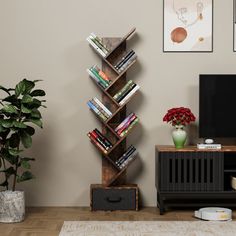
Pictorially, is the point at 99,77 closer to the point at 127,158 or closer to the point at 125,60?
the point at 125,60

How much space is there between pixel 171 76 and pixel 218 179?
111cm

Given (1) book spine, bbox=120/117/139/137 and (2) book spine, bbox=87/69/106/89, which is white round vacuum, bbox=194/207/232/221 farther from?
(2) book spine, bbox=87/69/106/89

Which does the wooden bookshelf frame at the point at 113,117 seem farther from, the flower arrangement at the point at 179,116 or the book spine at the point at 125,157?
the flower arrangement at the point at 179,116

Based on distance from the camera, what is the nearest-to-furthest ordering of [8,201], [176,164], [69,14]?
[8,201]
[176,164]
[69,14]

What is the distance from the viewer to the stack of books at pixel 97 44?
529 centimetres

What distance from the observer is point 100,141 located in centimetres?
529

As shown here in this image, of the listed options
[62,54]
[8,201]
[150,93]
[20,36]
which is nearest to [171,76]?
[150,93]

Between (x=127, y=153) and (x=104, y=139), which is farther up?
(x=104, y=139)

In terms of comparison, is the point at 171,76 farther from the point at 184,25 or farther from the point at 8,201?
the point at 8,201

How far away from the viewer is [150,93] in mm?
5504

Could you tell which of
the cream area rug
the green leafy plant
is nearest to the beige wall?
the green leafy plant

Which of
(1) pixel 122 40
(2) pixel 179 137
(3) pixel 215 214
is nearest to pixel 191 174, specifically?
(2) pixel 179 137

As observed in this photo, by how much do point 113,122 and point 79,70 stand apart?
60 centimetres

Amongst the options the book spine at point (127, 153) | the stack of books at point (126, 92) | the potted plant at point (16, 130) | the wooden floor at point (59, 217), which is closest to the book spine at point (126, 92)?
the stack of books at point (126, 92)
